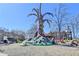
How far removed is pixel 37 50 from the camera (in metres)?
3.66

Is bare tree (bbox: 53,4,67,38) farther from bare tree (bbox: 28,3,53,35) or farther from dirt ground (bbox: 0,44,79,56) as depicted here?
dirt ground (bbox: 0,44,79,56)

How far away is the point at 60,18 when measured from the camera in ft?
12.1

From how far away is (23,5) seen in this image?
3.68m

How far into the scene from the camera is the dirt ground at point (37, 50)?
3660 millimetres

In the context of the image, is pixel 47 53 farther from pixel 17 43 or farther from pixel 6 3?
pixel 6 3

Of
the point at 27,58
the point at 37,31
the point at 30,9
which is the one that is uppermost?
the point at 30,9

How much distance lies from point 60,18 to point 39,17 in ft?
0.72

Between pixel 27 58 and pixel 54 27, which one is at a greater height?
pixel 54 27

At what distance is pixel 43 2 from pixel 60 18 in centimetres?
24

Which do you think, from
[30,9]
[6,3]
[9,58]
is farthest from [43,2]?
[9,58]

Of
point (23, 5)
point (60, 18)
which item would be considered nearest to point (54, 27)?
point (60, 18)

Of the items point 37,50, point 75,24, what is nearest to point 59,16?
point 75,24

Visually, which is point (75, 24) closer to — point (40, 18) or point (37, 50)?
point (40, 18)

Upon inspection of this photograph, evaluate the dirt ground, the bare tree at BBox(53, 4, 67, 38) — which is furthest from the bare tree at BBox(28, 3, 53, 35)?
the dirt ground
